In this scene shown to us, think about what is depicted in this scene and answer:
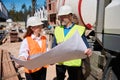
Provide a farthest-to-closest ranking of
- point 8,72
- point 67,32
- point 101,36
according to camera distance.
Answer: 1. point 8,72
2. point 67,32
3. point 101,36

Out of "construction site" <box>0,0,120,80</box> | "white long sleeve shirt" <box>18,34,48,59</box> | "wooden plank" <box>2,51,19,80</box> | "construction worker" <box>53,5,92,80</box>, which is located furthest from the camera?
"wooden plank" <box>2,51,19,80</box>

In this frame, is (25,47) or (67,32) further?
(67,32)

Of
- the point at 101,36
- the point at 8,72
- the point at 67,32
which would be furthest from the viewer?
the point at 8,72

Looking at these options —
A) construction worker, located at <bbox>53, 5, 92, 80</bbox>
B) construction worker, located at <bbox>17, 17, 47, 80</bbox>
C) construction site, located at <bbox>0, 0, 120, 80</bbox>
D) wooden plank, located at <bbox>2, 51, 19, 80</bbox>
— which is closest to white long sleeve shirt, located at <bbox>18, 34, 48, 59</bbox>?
construction worker, located at <bbox>17, 17, 47, 80</bbox>

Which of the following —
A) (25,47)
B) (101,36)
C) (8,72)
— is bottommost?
(8,72)

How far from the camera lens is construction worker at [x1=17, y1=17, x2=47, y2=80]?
165 inches

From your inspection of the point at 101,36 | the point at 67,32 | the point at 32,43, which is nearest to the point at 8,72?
the point at 67,32

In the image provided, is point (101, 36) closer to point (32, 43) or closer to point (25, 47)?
point (32, 43)

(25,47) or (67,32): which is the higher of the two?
(67,32)

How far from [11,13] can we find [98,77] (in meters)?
81.0

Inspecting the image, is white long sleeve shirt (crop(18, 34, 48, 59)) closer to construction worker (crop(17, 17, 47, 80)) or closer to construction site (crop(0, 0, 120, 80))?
construction worker (crop(17, 17, 47, 80))

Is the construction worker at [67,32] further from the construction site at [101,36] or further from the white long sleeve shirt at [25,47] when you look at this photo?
the white long sleeve shirt at [25,47]

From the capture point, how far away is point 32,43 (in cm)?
426

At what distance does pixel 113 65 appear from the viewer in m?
3.91
